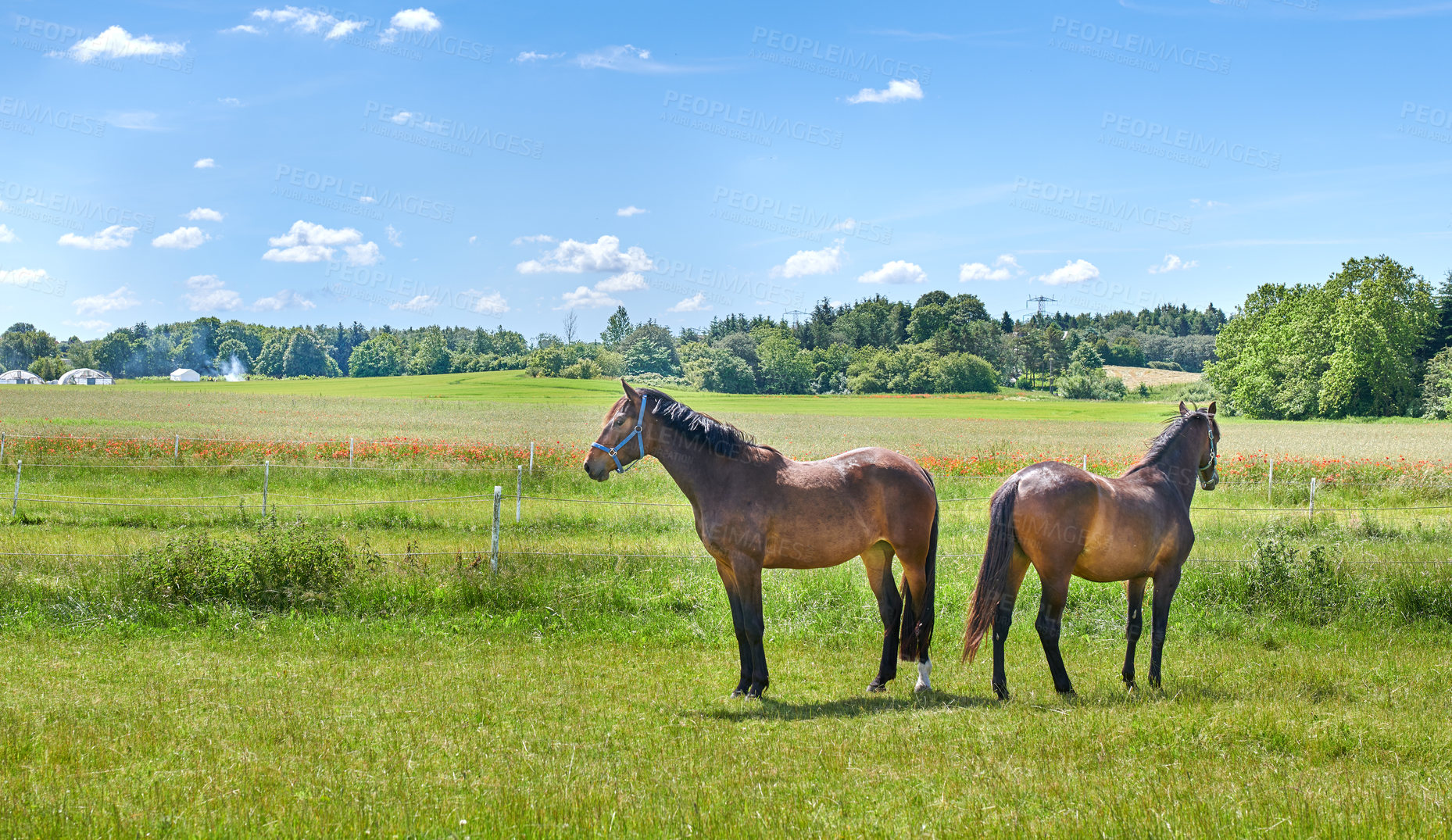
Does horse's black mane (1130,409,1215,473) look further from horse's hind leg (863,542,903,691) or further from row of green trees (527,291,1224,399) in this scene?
row of green trees (527,291,1224,399)

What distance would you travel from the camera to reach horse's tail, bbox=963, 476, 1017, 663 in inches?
272

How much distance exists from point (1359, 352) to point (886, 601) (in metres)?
59.4

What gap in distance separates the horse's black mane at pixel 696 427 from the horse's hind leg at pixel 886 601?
1472 mm

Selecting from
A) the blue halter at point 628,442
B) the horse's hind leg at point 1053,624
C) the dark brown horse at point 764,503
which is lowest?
the horse's hind leg at point 1053,624

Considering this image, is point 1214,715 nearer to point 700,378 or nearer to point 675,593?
point 675,593

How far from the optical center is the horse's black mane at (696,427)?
23.6ft

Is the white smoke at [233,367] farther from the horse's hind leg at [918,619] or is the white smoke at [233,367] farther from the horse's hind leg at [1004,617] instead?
the horse's hind leg at [1004,617]

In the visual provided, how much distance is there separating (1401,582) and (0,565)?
16026 mm

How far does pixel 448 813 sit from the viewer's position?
4.37m

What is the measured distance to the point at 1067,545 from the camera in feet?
22.4

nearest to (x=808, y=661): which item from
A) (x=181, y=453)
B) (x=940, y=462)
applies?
(x=940, y=462)

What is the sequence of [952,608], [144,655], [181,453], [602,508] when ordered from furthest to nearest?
[181,453]
[602,508]
[952,608]
[144,655]

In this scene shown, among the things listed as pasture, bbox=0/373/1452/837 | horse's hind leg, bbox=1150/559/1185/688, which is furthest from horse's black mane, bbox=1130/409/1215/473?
pasture, bbox=0/373/1452/837

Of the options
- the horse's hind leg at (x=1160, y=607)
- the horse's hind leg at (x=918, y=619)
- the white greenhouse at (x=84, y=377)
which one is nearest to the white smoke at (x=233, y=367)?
the white greenhouse at (x=84, y=377)
